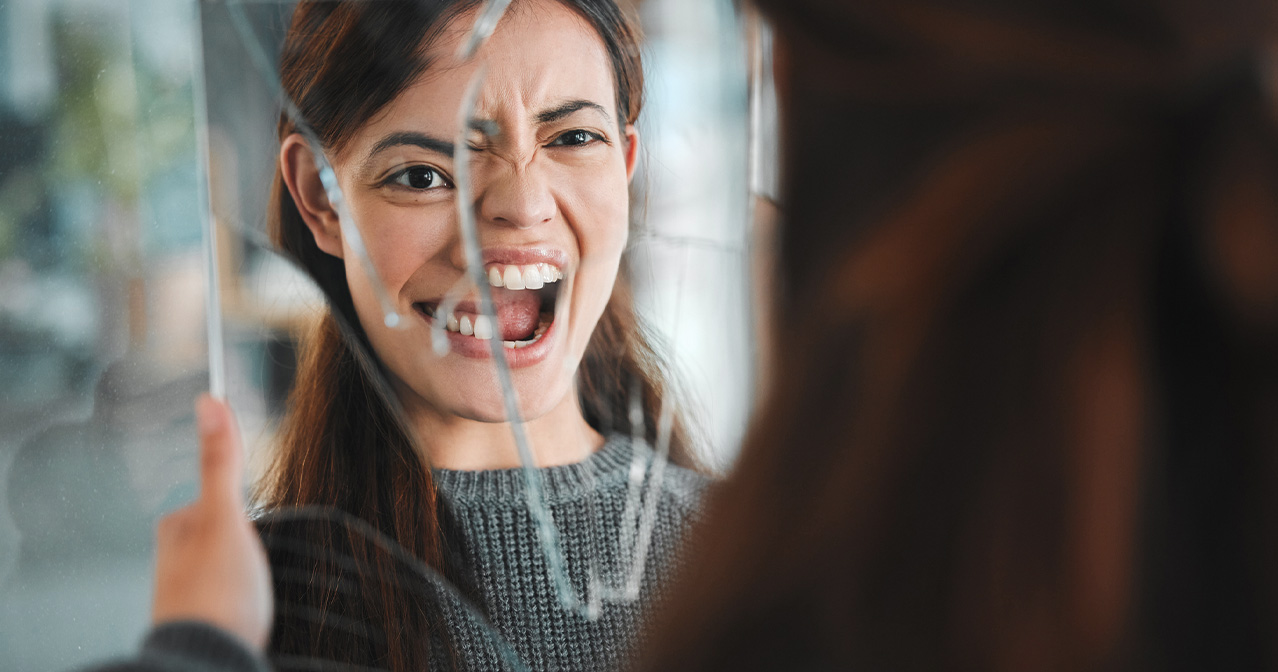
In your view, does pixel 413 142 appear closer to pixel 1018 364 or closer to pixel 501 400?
pixel 501 400

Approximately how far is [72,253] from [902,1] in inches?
20.8

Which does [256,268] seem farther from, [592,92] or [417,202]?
[592,92]

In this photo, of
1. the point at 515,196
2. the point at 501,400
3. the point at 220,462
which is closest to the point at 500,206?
the point at 515,196

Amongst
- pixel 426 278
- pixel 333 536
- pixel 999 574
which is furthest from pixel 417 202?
A: pixel 999 574

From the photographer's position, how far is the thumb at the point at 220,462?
51 centimetres

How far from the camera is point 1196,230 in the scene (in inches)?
13.6

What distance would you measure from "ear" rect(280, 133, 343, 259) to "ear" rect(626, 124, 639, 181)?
18 cm

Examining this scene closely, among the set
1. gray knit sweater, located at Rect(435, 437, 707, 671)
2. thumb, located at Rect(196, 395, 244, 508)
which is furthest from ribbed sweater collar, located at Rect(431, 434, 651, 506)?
thumb, located at Rect(196, 395, 244, 508)

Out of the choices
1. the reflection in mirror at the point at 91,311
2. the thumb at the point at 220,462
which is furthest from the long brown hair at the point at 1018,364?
the reflection in mirror at the point at 91,311

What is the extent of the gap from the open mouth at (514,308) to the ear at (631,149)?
0.08 meters

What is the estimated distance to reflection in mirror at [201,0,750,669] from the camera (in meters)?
0.52

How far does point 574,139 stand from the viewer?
1.74 ft

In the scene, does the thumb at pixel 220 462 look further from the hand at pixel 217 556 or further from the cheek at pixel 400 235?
the cheek at pixel 400 235

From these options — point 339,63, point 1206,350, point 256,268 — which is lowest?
point 1206,350
